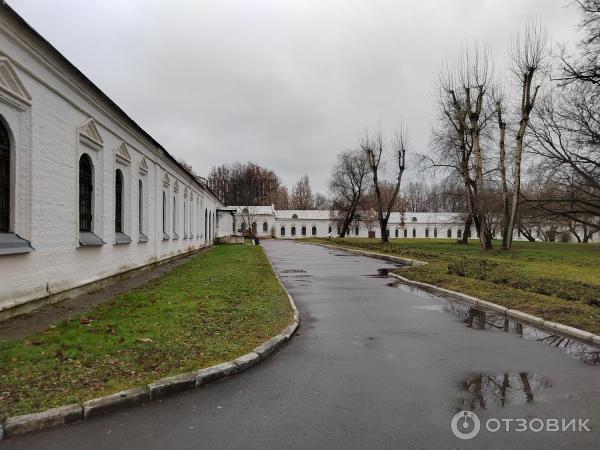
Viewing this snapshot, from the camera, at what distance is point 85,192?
11.2m

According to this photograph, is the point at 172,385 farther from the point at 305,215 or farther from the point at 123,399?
the point at 305,215

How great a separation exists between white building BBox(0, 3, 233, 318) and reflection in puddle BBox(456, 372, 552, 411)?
734cm

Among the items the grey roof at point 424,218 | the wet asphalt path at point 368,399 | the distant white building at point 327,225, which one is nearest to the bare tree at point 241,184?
the distant white building at point 327,225

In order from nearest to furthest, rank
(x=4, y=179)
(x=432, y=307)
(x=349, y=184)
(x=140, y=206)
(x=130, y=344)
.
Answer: (x=130, y=344) < (x=4, y=179) < (x=432, y=307) < (x=140, y=206) < (x=349, y=184)

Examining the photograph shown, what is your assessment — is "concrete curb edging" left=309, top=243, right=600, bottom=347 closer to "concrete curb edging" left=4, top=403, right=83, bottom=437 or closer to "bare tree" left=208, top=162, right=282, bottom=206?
"concrete curb edging" left=4, top=403, right=83, bottom=437

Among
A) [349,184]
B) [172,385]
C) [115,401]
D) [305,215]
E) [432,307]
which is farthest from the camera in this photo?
[305,215]

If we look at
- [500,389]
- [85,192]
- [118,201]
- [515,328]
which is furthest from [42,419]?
[118,201]

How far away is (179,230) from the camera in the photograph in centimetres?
2377

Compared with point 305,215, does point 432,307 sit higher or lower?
lower

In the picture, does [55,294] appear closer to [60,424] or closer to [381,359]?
[60,424]

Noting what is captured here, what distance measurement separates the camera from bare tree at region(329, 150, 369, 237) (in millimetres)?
59394

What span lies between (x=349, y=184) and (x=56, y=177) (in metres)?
54.7

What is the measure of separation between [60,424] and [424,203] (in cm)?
11530

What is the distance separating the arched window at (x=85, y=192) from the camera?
10.9 meters
